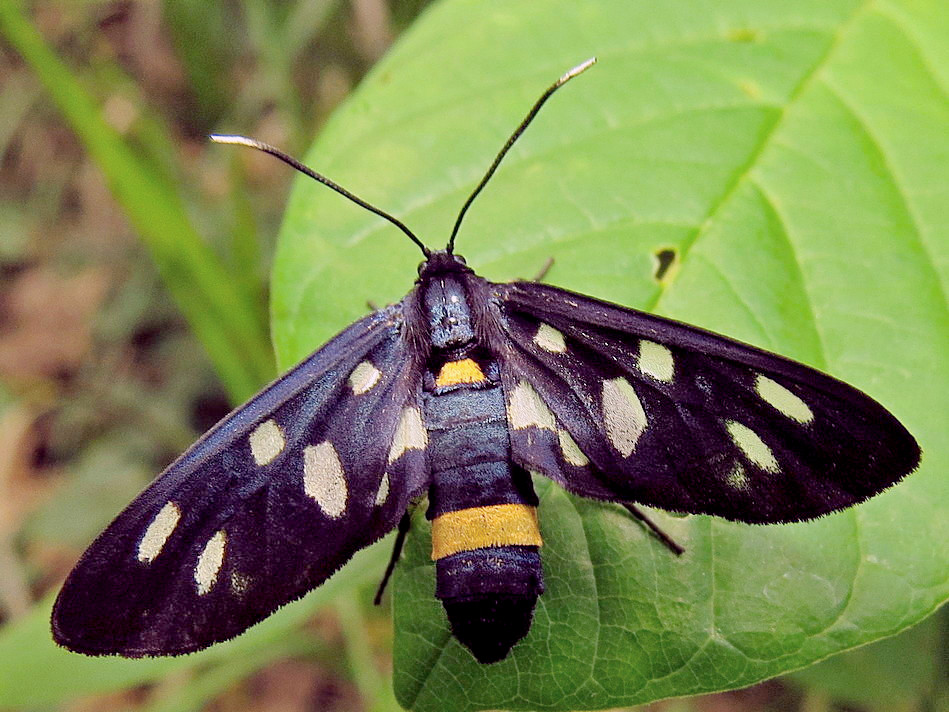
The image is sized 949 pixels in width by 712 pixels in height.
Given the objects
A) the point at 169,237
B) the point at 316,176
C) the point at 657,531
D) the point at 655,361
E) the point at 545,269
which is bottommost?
the point at 657,531

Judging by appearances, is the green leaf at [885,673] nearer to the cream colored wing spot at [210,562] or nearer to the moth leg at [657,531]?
the moth leg at [657,531]

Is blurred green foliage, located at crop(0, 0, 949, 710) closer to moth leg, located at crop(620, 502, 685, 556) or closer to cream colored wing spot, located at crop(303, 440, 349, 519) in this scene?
moth leg, located at crop(620, 502, 685, 556)

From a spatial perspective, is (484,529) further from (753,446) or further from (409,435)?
(753,446)

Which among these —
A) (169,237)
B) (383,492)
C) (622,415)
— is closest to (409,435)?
(383,492)

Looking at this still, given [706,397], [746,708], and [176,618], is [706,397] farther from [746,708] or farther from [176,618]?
[746,708]

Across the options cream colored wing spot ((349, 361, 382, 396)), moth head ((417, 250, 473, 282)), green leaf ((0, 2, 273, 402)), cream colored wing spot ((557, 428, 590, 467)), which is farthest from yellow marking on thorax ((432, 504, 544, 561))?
green leaf ((0, 2, 273, 402))

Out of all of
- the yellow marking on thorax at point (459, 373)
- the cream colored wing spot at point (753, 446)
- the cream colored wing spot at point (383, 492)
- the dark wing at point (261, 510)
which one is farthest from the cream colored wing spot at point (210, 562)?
the cream colored wing spot at point (753, 446)
